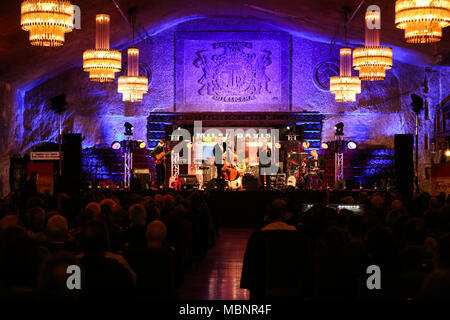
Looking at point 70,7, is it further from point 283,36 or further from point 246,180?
point 283,36

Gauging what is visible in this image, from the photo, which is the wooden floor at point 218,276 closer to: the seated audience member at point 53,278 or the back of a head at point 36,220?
the back of a head at point 36,220

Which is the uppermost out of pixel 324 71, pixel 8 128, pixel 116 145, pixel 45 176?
pixel 324 71

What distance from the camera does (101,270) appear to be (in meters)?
3.57

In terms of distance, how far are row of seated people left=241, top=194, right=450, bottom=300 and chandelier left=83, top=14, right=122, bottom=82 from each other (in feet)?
25.1

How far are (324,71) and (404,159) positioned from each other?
400cm

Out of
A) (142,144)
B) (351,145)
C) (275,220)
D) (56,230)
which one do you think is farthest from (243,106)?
(56,230)

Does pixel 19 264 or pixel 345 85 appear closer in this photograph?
pixel 19 264

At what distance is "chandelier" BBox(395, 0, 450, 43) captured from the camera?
8.77 meters

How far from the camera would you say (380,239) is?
3.98 m

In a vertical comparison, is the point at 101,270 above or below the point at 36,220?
below

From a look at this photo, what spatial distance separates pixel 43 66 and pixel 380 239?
15.8 meters

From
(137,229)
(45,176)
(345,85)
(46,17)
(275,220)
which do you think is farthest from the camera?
(345,85)

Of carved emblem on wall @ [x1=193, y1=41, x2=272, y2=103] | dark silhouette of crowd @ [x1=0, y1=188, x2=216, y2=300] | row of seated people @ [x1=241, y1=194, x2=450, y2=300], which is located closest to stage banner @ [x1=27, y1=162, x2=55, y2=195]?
carved emblem on wall @ [x1=193, y1=41, x2=272, y2=103]

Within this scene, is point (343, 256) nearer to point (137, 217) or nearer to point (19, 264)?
point (137, 217)
